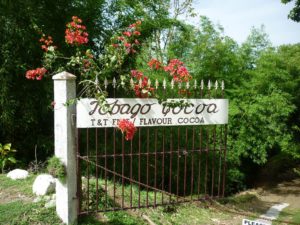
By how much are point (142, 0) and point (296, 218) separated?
6394mm

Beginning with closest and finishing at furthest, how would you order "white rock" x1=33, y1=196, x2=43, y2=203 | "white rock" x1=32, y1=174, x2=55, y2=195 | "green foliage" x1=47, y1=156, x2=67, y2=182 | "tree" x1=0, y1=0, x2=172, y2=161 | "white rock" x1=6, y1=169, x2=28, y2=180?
1. "green foliage" x1=47, y1=156, x2=67, y2=182
2. "white rock" x1=33, y1=196, x2=43, y2=203
3. "white rock" x1=32, y1=174, x2=55, y2=195
4. "white rock" x1=6, y1=169, x2=28, y2=180
5. "tree" x1=0, y1=0, x2=172, y2=161

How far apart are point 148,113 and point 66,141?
1.15m

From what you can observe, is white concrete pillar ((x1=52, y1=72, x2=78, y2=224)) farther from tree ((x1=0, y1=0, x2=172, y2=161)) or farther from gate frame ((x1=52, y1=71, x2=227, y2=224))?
tree ((x1=0, y1=0, x2=172, y2=161))

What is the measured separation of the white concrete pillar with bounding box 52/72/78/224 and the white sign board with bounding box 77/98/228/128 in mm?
141

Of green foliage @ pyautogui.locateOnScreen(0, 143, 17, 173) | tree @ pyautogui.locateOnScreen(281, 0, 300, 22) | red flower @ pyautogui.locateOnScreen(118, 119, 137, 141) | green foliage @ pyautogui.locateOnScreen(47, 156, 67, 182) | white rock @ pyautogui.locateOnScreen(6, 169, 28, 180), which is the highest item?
tree @ pyautogui.locateOnScreen(281, 0, 300, 22)

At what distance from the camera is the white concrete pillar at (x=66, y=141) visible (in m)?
4.32

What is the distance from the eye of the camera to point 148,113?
15.6ft

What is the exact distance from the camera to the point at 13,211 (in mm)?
4512

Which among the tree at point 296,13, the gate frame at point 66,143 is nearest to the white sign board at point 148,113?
the gate frame at point 66,143

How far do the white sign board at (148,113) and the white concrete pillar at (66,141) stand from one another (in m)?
0.14

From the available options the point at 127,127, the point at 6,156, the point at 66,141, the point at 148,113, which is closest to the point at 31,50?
the point at 6,156

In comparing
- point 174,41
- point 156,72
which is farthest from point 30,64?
point 174,41

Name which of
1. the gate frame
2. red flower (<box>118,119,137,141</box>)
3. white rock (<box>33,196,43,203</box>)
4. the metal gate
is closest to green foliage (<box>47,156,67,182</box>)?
the gate frame

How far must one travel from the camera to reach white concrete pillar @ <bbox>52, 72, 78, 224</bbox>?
432 cm
